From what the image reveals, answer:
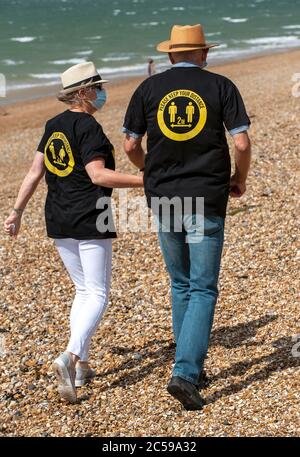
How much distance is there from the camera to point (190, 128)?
184 inches

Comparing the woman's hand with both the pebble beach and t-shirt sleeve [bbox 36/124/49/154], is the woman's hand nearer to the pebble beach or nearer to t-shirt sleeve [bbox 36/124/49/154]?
t-shirt sleeve [bbox 36/124/49/154]

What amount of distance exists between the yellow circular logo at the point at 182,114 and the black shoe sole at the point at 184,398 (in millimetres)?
1516

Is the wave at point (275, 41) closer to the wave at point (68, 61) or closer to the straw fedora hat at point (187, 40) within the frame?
the wave at point (68, 61)

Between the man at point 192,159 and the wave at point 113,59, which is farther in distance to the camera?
the wave at point 113,59

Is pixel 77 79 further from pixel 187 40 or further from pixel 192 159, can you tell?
pixel 192 159

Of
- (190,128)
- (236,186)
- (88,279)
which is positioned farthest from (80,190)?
(236,186)

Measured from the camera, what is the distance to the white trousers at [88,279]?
5086 millimetres

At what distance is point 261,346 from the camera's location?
576 cm

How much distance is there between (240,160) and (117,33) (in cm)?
4977

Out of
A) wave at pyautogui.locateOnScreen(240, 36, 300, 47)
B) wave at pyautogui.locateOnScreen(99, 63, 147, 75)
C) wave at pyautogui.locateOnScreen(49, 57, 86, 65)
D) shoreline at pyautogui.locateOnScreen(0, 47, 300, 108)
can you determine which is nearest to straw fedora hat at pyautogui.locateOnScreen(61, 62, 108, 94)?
shoreline at pyautogui.locateOnScreen(0, 47, 300, 108)

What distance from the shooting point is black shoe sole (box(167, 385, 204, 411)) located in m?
4.80

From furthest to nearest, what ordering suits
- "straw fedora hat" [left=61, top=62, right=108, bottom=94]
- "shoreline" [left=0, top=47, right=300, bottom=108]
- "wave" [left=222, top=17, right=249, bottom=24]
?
"wave" [left=222, top=17, right=249, bottom=24]
"shoreline" [left=0, top=47, right=300, bottom=108]
"straw fedora hat" [left=61, top=62, right=108, bottom=94]

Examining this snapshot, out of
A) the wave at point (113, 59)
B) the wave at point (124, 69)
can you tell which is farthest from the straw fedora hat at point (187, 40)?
the wave at point (113, 59)
